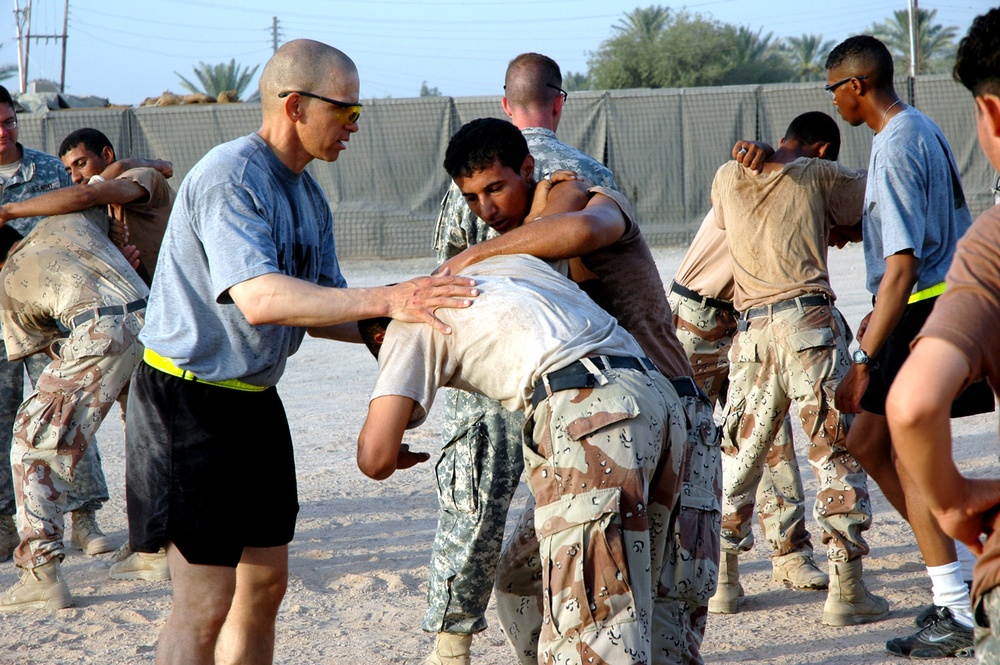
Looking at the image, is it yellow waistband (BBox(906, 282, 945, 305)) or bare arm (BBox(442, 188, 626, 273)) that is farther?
yellow waistband (BBox(906, 282, 945, 305))

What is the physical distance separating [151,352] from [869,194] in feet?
9.81

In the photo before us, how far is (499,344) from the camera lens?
285 centimetres

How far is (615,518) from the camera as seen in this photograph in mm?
2723

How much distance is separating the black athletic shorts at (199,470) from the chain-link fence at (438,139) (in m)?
15.1

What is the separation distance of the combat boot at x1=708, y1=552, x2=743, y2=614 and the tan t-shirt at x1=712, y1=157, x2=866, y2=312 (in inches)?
48.3

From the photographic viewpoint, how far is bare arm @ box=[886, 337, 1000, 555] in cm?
186

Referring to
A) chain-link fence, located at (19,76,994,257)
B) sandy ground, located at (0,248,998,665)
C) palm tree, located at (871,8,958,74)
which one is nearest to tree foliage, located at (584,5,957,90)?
palm tree, located at (871,8,958,74)

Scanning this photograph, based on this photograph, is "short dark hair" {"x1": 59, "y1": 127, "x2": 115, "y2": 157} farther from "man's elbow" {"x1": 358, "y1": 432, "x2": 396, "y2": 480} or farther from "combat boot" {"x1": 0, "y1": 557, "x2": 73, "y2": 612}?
"man's elbow" {"x1": 358, "y1": 432, "x2": 396, "y2": 480}

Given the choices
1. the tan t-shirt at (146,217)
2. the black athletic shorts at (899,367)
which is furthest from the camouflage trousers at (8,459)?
the black athletic shorts at (899,367)

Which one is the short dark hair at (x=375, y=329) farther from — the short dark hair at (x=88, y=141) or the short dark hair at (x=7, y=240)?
the short dark hair at (x=88, y=141)

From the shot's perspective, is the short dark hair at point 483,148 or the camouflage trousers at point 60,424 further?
the camouflage trousers at point 60,424

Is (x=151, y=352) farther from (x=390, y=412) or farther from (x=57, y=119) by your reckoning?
(x=57, y=119)

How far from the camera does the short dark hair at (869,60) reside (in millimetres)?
4496

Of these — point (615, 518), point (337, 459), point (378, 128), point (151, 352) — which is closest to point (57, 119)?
point (378, 128)
